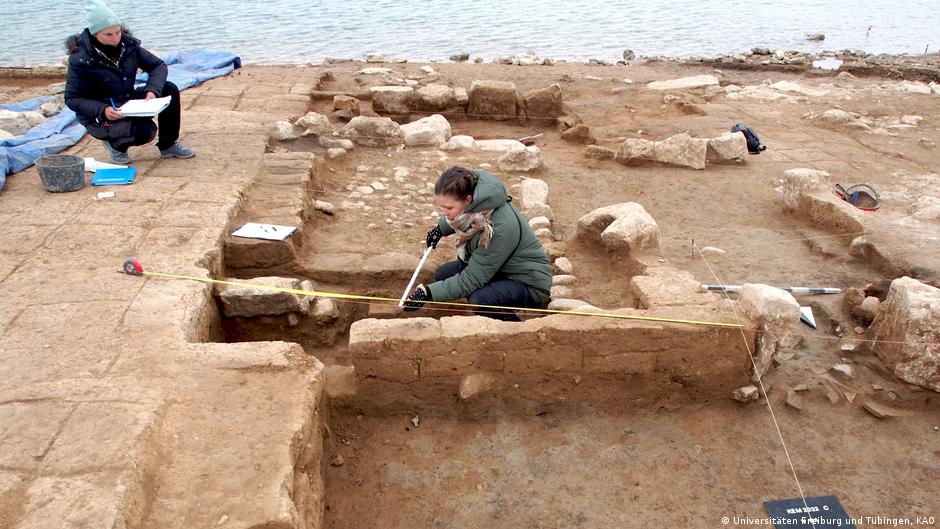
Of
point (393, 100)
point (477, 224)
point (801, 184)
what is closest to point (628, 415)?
point (477, 224)

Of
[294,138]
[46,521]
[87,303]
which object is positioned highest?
[46,521]

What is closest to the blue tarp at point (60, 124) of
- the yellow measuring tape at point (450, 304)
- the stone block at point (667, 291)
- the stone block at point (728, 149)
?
the yellow measuring tape at point (450, 304)

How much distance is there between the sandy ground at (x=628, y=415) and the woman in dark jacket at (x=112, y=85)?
339 mm

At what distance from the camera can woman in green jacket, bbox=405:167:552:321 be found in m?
4.05

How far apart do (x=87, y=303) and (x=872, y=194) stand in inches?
266

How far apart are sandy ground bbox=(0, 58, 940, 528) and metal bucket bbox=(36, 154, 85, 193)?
0.14m

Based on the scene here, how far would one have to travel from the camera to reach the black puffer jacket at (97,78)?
5613 mm

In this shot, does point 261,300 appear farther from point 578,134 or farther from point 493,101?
point 493,101

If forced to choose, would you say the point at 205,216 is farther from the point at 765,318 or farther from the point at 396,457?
the point at 765,318

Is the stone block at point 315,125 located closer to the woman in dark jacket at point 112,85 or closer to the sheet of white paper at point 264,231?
the woman in dark jacket at point 112,85

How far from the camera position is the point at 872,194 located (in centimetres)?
649

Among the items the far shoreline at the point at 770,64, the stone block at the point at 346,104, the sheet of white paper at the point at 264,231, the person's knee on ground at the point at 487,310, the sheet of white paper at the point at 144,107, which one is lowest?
the far shoreline at the point at 770,64

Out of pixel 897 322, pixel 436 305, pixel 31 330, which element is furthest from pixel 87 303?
pixel 897 322

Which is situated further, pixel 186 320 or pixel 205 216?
pixel 205 216
